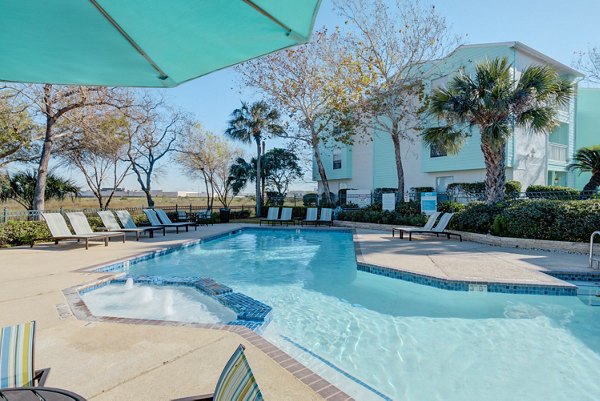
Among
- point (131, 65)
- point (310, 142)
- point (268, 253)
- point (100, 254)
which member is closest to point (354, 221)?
point (310, 142)

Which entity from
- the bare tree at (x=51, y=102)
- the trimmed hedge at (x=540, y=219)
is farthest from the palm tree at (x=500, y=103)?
the bare tree at (x=51, y=102)

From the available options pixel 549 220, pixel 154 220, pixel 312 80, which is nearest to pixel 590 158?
pixel 549 220

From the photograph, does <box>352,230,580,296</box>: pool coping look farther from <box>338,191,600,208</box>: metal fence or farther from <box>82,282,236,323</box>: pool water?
<box>338,191,600,208</box>: metal fence

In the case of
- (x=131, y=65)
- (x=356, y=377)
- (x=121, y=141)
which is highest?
(x=121, y=141)

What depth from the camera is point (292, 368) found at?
3016 mm

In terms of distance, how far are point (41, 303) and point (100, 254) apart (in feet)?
14.9

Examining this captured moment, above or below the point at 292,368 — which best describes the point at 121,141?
above

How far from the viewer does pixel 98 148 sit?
1941 cm

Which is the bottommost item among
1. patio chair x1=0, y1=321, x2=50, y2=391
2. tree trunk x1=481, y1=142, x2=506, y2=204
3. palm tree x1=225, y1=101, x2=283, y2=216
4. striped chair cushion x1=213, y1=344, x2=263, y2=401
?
patio chair x1=0, y1=321, x2=50, y2=391

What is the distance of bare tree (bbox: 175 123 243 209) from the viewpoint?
82.6 ft

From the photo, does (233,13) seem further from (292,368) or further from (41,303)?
(41,303)

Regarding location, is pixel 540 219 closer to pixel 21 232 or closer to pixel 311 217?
pixel 311 217

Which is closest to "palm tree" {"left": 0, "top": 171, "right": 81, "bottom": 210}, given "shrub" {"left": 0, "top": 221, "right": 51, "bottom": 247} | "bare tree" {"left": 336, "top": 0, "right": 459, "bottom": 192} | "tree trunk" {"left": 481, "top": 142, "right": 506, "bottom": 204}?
"shrub" {"left": 0, "top": 221, "right": 51, "bottom": 247}

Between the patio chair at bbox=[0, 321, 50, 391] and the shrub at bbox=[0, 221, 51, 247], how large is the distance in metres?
10.2
